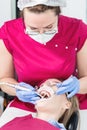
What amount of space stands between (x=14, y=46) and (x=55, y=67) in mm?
Result: 263

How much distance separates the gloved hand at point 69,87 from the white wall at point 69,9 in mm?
986

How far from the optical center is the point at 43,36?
5.48ft

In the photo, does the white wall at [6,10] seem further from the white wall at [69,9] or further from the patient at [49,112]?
the patient at [49,112]

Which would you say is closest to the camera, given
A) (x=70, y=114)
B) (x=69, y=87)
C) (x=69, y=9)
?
(x=69, y=87)

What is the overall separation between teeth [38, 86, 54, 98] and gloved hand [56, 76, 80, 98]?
0.12ft

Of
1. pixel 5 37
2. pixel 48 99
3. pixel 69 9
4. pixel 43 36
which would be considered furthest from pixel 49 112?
pixel 69 9

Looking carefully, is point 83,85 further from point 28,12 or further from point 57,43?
point 28,12

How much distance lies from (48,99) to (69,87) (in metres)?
0.12

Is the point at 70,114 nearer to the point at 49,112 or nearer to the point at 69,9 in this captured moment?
the point at 49,112

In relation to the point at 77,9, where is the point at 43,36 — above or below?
above

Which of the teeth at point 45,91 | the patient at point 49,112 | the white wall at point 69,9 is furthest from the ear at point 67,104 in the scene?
the white wall at point 69,9

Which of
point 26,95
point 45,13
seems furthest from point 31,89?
point 45,13

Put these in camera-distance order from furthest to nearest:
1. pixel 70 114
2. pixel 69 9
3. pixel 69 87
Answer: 1. pixel 69 9
2. pixel 70 114
3. pixel 69 87

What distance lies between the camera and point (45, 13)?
1.54 meters
